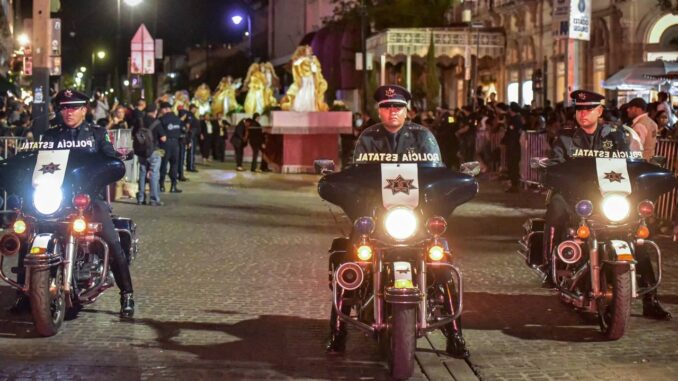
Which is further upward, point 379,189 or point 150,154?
point 150,154

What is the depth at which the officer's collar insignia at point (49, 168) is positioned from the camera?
8.03m

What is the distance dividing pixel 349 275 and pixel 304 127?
21591mm

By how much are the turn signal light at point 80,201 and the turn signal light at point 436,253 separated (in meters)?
Result: 2.68

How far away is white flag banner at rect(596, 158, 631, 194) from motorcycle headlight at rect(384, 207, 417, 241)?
2.03m

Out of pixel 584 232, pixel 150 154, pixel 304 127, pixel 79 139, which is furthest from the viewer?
pixel 304 127

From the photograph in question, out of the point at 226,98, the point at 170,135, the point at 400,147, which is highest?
the point at 226,98

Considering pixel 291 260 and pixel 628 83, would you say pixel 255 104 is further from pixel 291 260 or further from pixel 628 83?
pixel 291 260

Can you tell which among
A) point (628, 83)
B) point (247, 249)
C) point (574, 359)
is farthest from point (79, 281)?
point (628, 83)

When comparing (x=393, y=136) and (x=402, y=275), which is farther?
(x=393, y=136)

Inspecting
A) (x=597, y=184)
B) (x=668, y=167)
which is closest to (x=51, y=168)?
(x=597, y=184)

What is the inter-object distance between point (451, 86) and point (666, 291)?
3731cm

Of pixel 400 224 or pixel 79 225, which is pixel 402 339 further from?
pixel 79 225

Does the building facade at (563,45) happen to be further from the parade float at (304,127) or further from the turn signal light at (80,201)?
the turn signal light at (80,201)

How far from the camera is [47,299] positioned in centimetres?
759
